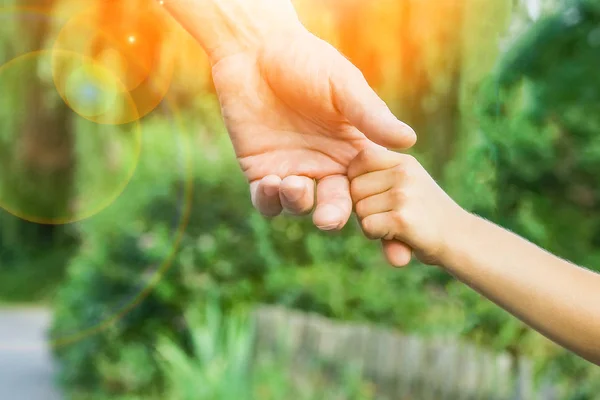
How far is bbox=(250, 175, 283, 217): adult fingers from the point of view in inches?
54.2

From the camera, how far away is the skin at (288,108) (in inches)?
52.5

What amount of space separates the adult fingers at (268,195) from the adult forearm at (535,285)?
0.32 m

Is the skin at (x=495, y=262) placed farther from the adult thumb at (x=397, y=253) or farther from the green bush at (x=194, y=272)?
the green bush at (x=194, y=272)

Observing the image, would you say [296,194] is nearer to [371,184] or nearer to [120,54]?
[371,184]

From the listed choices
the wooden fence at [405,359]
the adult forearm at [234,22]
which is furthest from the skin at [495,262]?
the wooden fence at [405,359]

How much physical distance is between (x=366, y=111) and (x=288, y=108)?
0.34 metres

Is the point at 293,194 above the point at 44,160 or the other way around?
above

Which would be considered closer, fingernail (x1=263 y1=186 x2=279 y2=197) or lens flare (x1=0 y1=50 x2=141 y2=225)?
fingernail (x1=263 y1=186 x2=279 y2=197)

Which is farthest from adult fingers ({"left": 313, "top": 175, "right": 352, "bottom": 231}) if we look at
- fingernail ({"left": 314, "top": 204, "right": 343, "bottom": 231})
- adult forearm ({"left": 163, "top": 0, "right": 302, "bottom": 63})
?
adult forearm ({"left": 163, "top": 0, "right": 302, "bottom": 63})

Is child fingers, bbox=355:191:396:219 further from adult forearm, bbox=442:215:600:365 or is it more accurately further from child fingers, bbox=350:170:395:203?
adult forearm, bbox=442:215:600:365

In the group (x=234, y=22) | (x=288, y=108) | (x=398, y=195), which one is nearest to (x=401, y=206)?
(x=398, y=195)

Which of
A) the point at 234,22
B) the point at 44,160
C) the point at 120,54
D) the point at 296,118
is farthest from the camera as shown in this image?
the point at 44,160

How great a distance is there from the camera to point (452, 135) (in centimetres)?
528

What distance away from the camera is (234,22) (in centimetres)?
176
